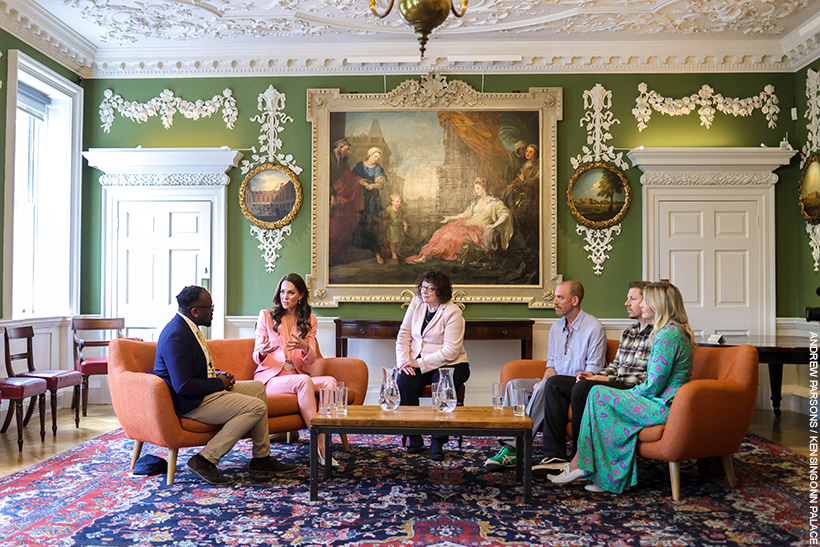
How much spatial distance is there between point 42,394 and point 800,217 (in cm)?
744

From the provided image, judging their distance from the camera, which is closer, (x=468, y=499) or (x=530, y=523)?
(x=530, y=523)

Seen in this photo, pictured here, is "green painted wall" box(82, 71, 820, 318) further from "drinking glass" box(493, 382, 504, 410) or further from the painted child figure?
"drinking glass" box(493, 382, 504, 410)

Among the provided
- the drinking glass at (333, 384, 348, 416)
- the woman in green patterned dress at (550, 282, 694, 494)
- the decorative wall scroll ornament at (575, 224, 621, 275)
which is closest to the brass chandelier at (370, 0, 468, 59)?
the drinking glass at (333, 384, 348, 416)

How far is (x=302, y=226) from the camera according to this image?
740cm

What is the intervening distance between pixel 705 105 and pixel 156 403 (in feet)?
20.5

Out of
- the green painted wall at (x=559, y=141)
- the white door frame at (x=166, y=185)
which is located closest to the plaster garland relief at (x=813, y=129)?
the green painted wall at (x=559, y=141)

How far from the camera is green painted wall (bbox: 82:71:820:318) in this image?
718cm

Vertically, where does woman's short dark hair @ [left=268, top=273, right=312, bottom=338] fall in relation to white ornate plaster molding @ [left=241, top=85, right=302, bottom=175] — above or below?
below

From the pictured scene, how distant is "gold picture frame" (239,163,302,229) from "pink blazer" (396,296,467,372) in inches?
101

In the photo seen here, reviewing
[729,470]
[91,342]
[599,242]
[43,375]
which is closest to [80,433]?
[43,375]

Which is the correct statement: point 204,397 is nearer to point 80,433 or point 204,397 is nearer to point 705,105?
point 80,433

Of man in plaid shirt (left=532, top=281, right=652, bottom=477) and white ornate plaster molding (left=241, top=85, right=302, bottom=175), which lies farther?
white ornate plaster molding (left=241, top=85, right=302, bottom=175)

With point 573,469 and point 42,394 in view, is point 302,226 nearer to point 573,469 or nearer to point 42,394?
point 42,394

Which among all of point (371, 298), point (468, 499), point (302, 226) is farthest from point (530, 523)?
point (302, 226)
